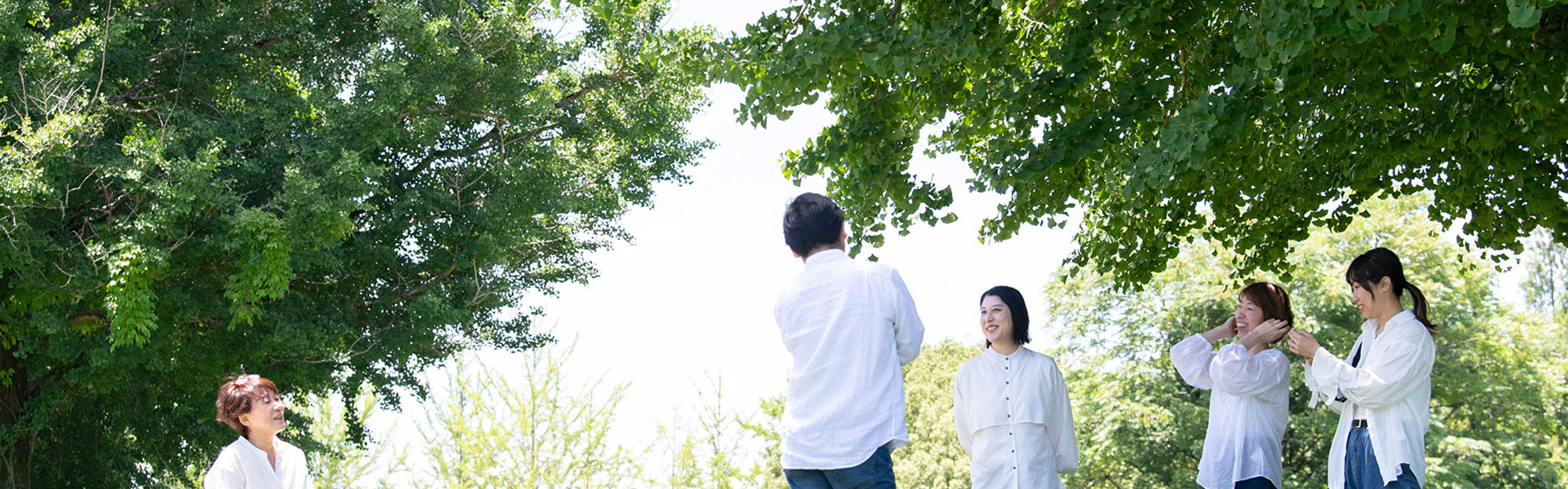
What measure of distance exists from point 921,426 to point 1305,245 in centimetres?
1195

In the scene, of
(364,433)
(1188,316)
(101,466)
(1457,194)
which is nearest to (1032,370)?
(1457,194)

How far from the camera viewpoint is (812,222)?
13.4 feet

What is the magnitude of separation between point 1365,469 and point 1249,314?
3.32 ft

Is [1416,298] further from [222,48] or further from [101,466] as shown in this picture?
[101,466]

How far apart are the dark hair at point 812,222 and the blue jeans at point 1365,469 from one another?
8.46 feet

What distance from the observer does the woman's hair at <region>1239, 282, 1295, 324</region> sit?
5789 millimetres

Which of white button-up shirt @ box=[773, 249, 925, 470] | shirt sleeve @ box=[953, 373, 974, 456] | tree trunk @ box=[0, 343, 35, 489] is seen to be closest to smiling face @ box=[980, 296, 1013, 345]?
shirt sleeve @ box=[953, 373, 974, 456]

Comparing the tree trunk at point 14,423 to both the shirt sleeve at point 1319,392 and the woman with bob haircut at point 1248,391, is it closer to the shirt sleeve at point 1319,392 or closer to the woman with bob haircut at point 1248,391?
the woman with bob haircut at point 1248,391

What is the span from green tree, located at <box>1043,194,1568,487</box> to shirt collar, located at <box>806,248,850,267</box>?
20.1 metres

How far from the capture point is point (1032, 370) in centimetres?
520

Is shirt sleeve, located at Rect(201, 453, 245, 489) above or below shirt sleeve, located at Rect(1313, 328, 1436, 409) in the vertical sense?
above

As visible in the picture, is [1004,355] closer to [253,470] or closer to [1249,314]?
[1249,314]

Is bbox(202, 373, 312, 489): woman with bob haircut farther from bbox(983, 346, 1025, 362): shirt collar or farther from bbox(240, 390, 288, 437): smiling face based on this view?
bbox(983, 346, 1025, 362): shirt collar

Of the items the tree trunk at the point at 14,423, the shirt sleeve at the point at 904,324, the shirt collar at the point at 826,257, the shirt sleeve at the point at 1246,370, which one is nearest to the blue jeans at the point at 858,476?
the shirt sleeve at the point at 904,324
